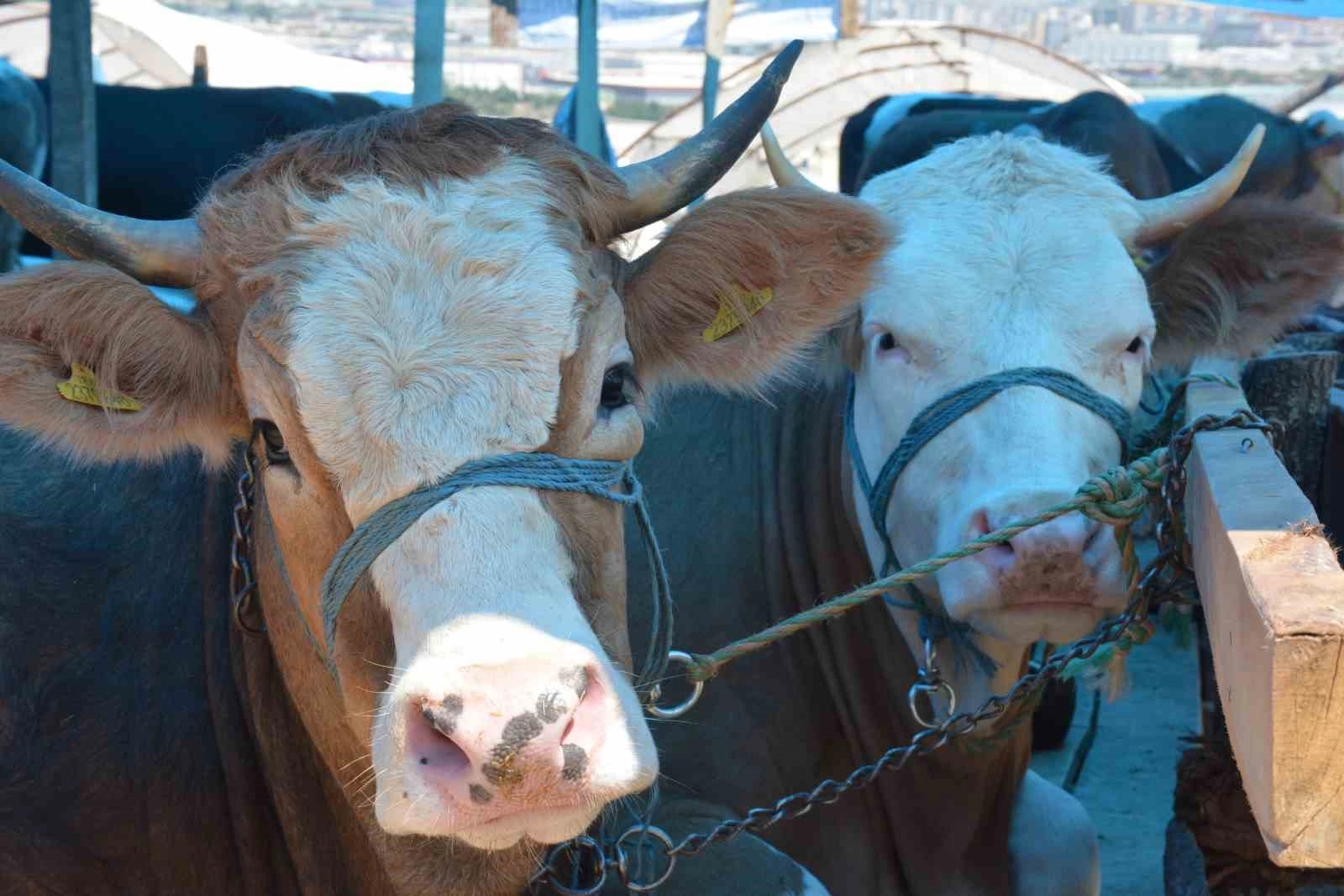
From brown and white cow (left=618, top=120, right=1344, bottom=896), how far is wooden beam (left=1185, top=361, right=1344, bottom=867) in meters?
0.98

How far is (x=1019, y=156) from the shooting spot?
3.33m

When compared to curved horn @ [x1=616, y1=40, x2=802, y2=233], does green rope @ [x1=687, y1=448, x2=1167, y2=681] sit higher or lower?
lower

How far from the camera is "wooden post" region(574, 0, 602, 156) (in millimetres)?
7500

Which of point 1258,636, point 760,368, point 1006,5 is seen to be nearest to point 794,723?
point 760,368

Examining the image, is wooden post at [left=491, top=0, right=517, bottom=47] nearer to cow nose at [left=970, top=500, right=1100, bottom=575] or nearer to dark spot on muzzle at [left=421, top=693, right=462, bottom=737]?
cow nose at [left=970, top=500, right=1100, bottom=575]

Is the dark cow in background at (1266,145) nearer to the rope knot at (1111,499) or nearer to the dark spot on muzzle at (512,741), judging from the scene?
the rope knot at (1111,499)

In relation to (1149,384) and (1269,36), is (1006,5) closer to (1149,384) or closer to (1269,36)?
(1269,36)

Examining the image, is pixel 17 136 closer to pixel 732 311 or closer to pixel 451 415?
pixel 732 311

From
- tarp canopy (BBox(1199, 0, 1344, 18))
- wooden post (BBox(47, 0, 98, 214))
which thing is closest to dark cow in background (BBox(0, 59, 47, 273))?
wooden post (BBox(47, 0, 98, 214))

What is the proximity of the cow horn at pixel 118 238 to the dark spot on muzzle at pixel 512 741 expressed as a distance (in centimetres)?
113

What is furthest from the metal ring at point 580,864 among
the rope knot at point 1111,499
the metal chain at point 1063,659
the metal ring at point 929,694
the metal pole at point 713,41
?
the metal pole at point 713,41

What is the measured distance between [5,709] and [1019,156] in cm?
247

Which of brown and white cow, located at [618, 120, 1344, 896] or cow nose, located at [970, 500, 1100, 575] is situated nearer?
cow nose, located at [970, 500, 1100, 575]

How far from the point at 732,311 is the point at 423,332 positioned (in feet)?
2.52
